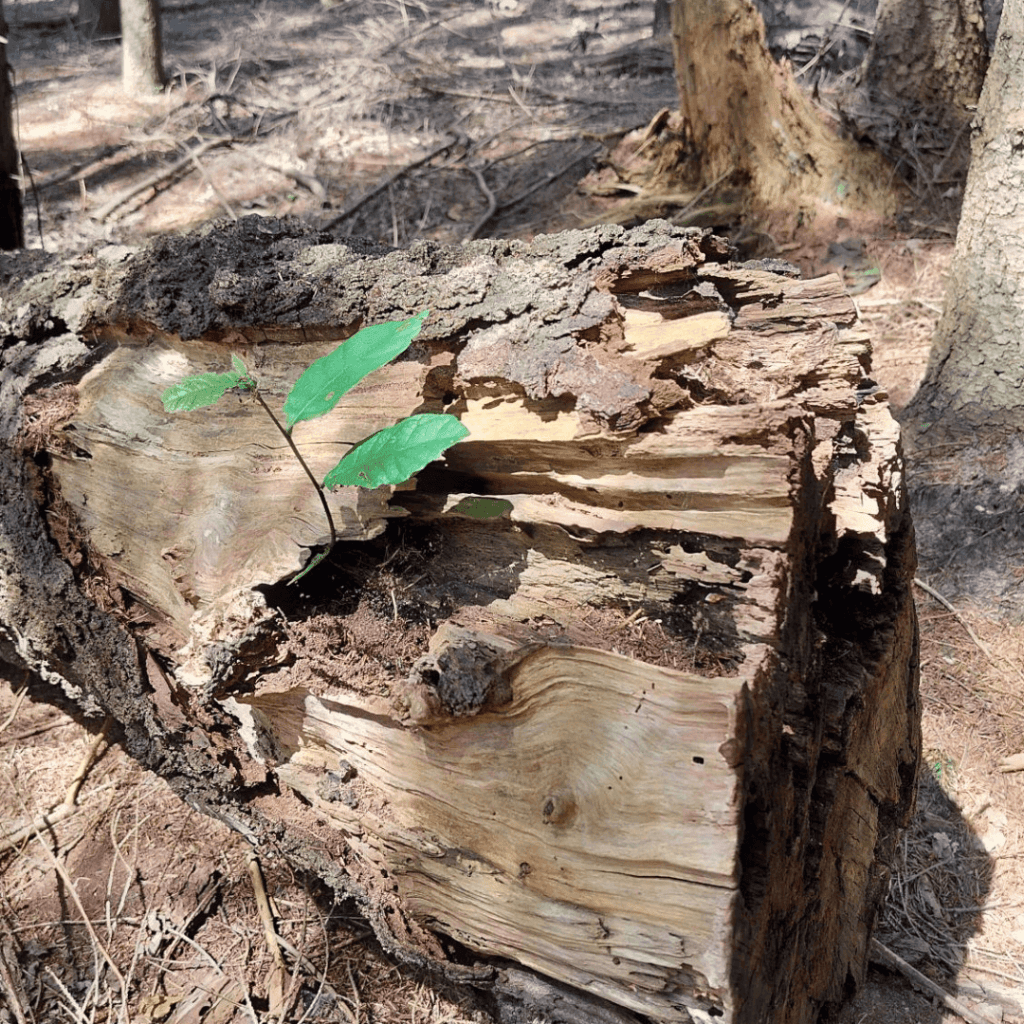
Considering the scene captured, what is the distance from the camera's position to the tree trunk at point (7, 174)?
3971 mm

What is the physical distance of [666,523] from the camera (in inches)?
56.6

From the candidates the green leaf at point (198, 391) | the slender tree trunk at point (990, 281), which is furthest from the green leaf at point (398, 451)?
the slender tree trunk at point (990, 281)

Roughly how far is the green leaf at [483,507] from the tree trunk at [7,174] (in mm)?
3518

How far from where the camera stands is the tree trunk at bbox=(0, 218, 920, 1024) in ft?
4.42

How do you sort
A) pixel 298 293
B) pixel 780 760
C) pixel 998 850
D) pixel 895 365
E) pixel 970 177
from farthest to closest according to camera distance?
pixel 895 365 < pixel 970 177 < pixel 998 850 < pixel 298 293 < pixel 780 760

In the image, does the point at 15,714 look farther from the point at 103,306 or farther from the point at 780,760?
the point at 780,760

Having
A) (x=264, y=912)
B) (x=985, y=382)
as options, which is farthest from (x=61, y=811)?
(x=985, y=382)

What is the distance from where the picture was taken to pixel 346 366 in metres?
1.52

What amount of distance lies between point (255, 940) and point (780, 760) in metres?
1.42

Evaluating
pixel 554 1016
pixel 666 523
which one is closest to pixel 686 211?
pixel 666 523

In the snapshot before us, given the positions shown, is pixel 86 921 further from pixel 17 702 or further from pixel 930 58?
pixel 930 58

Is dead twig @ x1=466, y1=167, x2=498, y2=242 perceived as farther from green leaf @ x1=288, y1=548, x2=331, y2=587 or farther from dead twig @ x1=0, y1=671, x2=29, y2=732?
green leaf @ x1=288, y1=548, x2=331, y2=587

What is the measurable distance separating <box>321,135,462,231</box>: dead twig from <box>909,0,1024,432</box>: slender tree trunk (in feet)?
12.3

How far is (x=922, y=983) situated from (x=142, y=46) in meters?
9.65
